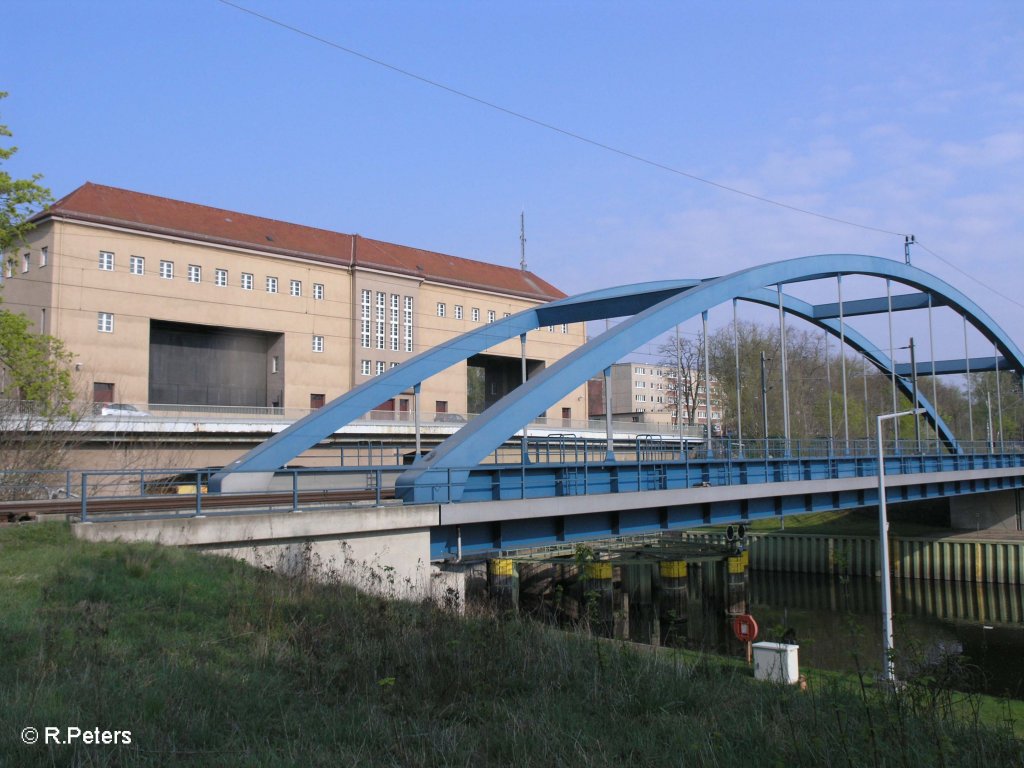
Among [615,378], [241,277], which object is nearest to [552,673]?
[241,277]

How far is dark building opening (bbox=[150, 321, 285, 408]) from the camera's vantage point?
49469 millimetres

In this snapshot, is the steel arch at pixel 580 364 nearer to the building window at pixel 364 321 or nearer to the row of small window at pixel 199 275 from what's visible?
the building window at pixel 364 321

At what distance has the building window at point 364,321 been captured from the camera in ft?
183

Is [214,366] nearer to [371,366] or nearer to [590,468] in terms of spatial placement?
[371,366]

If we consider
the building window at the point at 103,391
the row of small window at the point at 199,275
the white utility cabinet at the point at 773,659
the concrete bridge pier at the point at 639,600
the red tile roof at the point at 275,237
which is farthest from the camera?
the red tile roof at the point at 275,237

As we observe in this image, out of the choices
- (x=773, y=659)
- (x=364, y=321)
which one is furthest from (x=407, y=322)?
(x=773, y=659)

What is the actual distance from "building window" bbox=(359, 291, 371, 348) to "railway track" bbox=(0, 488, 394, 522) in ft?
128

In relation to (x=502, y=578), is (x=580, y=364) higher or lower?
higher

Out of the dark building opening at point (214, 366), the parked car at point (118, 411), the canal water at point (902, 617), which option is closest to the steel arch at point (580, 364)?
the canal water at point (902, 617)

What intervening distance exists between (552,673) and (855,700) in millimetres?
2614

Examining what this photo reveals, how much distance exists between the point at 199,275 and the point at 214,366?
5.86m

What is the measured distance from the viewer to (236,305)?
4991 centimetres

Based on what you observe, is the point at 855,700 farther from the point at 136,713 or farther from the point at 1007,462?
the point at 1007,462

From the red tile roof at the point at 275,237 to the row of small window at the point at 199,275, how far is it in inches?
66.0
